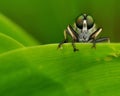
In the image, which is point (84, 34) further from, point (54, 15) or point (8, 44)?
point (54, 15)

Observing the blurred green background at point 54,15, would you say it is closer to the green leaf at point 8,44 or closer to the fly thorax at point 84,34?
the fly thorax at point 84,34

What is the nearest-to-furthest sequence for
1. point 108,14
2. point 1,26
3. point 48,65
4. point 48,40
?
point 48,65, point 1,26, point 48,40, point 108,14

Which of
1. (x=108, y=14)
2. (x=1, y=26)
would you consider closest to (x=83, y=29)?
(x=1, y=26)

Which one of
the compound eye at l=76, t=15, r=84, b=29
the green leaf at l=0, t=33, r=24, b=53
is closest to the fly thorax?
the compound eye at l=76, t=15, r=84, b=29

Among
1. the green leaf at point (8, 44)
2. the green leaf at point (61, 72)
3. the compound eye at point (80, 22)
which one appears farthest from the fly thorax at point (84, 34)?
the green leaf at point (61, 72)

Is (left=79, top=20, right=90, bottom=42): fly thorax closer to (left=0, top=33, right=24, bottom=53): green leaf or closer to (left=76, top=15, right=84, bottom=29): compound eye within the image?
(left=76, top=15, right=84, bottom=29): compound eye

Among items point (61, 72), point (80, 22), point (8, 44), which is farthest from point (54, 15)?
point (61, 72)

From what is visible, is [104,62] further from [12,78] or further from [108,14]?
[108,14]
